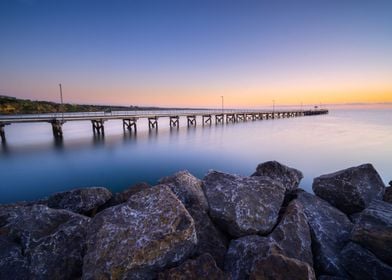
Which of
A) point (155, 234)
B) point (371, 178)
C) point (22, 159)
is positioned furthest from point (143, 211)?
point (22, 159)

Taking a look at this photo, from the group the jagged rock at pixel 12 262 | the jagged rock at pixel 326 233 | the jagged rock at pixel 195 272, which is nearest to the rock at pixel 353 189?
the jagged rock at pixel 326 233

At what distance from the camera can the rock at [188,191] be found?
4766mm

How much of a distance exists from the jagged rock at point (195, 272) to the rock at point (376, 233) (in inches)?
107

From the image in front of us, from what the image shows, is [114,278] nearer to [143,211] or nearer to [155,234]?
[155,234]

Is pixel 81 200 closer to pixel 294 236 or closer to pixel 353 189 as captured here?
pixel 294 236

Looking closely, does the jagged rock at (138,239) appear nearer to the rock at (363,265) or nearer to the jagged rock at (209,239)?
the jagged rock at (209,239)

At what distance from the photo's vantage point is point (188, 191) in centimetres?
506

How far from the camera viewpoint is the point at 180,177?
216 inches

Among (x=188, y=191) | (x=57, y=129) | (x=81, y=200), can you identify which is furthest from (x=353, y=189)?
(x=57, y=129)

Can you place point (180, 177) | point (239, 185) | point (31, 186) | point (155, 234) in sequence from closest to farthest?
1. point (155, 234)
2. point (239, 185)
3. point (180, 177)
4. point (31, 186)

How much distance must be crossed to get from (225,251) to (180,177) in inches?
86.7

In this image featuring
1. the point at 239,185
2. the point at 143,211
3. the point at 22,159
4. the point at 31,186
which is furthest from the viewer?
the point at 22,159

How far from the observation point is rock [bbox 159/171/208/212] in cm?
477

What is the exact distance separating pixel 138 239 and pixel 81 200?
316 centimetres
